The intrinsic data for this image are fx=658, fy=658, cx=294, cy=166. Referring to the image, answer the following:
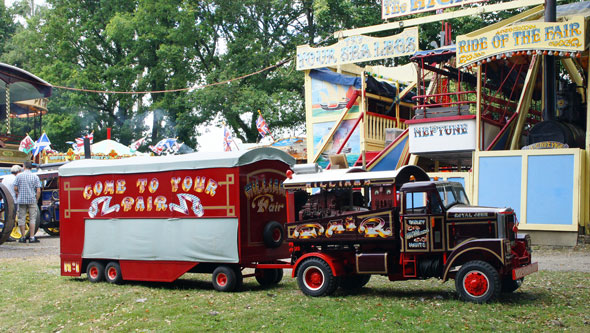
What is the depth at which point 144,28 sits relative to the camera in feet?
132

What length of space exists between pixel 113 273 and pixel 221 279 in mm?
2487

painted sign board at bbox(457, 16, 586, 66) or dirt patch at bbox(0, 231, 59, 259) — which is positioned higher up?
painted sign board at bbox(457, 16, 586, 66)

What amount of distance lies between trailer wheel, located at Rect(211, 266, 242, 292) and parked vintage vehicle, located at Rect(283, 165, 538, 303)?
1032 millimetres

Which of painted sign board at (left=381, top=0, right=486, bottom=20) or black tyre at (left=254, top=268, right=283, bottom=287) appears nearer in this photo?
black tyre at (left=254, top=268, right=283, bottom=287)

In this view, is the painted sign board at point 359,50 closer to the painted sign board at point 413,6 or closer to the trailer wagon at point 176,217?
the painted sign board at point 413,6

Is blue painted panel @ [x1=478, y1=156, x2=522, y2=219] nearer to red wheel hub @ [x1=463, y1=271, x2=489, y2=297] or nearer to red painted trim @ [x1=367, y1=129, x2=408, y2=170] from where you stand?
red painted trim @ [x1=367, y1=129, x2=408, y2=170]

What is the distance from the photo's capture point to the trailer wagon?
11.1m

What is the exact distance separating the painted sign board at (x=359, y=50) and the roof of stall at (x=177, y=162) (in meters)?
9.46

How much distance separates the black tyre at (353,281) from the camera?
1089 centimetres

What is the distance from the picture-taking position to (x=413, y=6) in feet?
66.8

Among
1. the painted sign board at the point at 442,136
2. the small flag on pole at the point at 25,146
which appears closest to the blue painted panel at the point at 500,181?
the painted sign board at the point at 442,136

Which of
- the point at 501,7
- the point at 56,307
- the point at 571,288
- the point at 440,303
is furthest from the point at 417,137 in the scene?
the point at 56,307

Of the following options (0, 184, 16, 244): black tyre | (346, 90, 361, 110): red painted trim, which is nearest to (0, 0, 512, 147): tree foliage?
(346, 90, 361, 110): red painted trim

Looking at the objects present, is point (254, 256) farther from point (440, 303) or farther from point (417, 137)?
point (417, 137)
